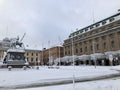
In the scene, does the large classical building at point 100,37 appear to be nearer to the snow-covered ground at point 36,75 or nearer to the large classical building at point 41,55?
the large classical building at point 41,55

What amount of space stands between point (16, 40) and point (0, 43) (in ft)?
184

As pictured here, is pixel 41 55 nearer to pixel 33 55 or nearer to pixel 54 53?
pixel 33 55

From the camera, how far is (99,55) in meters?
92.2

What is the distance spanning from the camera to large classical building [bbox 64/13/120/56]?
88.2 metres

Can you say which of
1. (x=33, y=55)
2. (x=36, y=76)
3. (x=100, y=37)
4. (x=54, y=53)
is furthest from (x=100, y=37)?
(x=36, y=76)

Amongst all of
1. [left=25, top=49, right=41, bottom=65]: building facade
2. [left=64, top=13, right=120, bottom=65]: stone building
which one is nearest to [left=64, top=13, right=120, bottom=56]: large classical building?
[left=64, top=13, right=120, bottom=65]: stone building

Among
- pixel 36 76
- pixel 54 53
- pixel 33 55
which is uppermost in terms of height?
pixel 54 53

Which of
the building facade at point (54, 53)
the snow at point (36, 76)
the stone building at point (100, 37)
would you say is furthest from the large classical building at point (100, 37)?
the snow at point (36, 76)

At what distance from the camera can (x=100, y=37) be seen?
97188mm

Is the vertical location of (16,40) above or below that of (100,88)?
above

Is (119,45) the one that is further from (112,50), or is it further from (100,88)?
(100,88)

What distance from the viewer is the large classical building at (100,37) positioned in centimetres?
8825

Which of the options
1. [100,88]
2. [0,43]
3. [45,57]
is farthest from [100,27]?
[100,88]

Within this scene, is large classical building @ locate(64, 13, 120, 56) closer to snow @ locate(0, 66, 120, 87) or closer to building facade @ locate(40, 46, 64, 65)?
building facade @ locate(40, 46, 64, 65)
